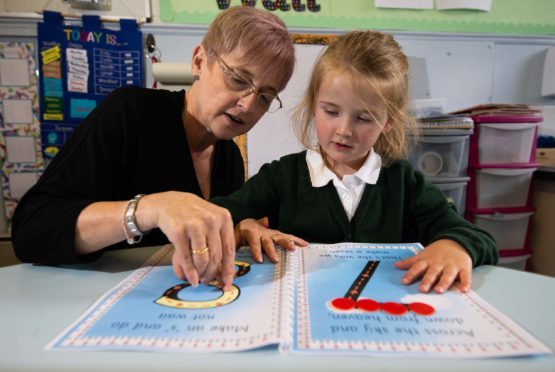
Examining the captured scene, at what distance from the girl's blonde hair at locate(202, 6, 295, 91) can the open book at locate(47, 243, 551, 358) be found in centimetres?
47

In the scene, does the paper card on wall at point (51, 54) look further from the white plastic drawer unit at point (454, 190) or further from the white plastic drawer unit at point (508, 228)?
the white plastic drawer unit at point (508, 228)

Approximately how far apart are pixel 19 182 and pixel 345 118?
1719 mm

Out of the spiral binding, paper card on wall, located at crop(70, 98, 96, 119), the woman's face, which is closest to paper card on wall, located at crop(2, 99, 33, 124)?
paper card on wall, located at crop(70, 98, 96, 119)

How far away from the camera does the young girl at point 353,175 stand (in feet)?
2.42

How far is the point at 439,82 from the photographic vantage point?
6.45ft

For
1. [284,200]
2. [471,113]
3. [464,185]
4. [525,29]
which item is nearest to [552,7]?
[525,29]

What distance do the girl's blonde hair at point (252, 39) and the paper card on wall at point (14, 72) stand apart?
4.43ft

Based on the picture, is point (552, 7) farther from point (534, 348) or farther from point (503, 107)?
point (534, 348)

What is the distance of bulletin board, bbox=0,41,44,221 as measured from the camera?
5.51 ft

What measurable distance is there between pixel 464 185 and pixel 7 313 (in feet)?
5.61

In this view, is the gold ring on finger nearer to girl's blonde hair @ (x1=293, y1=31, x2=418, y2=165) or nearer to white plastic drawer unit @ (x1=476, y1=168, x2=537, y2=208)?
girl's blonde hair @ (x1=293, y1=31, x2=418, y2=165)

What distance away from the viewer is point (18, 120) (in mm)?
1717

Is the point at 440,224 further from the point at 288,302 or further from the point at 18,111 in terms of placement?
the point at 18,111

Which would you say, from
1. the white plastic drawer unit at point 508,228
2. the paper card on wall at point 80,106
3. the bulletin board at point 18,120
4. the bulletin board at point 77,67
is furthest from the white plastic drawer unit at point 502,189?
the bulletin board at point 18,120
